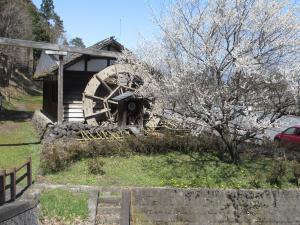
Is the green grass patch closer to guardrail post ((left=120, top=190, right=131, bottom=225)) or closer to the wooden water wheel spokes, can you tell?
the wooden water wheel spokes

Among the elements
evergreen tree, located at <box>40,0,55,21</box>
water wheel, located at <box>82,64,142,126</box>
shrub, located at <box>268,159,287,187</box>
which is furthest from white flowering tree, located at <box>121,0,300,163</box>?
evergreen tree, located at <box>40,0,55,21</box>

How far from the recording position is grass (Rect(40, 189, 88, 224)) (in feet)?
33.3

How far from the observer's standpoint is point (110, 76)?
2059 cm

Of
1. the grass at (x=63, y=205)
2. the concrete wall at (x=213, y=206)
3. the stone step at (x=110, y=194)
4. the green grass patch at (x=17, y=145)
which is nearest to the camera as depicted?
the grass at (x=63, y=205)

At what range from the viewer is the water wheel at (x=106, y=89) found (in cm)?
2011

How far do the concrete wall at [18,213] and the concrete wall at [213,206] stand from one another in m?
8.77

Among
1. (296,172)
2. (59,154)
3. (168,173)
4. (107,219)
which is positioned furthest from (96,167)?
(296,172)

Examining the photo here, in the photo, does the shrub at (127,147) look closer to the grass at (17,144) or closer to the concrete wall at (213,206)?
the grass at (17,144)

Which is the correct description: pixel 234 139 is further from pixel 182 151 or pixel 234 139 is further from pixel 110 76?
pixel 110 76

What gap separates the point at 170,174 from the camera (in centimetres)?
1279

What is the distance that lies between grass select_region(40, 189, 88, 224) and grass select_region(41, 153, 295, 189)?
36.8 inches

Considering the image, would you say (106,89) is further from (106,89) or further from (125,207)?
(125,207)

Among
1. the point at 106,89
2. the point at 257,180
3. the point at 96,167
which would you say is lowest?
the point at 257,180

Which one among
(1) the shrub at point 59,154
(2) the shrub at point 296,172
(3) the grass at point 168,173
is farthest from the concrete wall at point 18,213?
(2) the shrub at point 296,172
